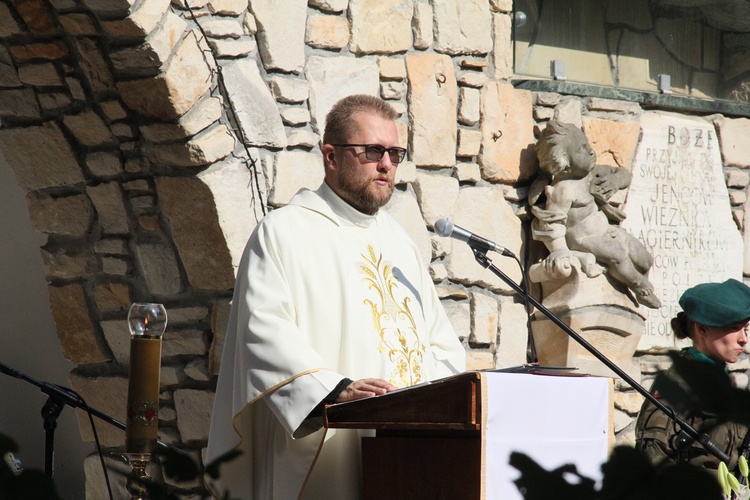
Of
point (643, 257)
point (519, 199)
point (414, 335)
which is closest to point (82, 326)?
point (414, 335)

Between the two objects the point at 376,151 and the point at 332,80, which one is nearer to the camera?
the point at 376,151

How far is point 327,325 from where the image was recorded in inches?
121

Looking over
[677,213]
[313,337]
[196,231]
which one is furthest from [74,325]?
[677,213]

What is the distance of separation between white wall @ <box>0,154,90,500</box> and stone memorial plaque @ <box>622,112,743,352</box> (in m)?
2.69

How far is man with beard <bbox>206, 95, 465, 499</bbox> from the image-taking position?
2.77 metres

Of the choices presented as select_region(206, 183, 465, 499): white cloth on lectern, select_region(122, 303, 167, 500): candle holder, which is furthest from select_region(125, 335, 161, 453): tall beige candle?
select_region(206, 183, 465, 499): white cloth on lectern

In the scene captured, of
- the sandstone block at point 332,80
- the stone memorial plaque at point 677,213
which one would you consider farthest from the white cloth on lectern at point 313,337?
the stone memorial plaque at point 677,213

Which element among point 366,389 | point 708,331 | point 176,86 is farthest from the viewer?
point 176,86

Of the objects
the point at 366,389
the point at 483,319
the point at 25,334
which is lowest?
the point at 366,389

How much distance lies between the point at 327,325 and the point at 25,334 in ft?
7.61

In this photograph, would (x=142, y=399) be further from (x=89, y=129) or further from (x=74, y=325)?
(x=74, y=325)

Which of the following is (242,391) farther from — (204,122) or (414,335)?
(204,122)

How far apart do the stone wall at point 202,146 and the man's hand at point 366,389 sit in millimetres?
1416

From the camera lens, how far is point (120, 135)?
156 inches
